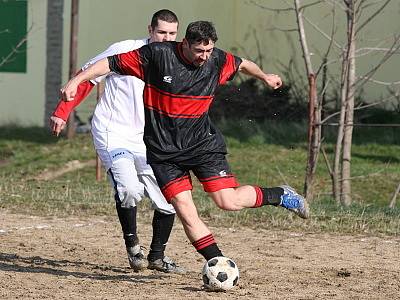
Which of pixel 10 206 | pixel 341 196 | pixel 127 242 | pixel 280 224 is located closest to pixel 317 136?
pixel 341 196

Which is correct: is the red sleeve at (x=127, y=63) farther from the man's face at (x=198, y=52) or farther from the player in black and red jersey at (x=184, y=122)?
the man's face at (x=198, y=52)

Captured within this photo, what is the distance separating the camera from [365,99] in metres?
21.2

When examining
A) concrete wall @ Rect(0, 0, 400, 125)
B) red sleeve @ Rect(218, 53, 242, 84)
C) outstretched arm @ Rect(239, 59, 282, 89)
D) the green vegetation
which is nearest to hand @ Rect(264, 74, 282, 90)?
outstretched arm @ Rect(239, 59, 282, 89)

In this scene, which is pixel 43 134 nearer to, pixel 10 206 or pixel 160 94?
pixel 10 206

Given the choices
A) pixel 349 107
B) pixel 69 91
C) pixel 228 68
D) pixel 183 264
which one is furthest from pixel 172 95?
pixel 349 107

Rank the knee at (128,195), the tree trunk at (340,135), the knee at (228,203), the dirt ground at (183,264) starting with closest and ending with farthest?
the dirt ground at (183,264)
the knee at (228,203)
the knee at (128,195)
the tree trunk at (340,135)

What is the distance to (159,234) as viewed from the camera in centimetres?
894

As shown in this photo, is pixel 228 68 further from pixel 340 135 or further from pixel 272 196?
pixel 340 135

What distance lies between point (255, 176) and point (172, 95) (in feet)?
33.3

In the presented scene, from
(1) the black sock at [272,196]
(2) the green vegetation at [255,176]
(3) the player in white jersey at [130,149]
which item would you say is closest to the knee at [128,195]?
(3) the player in white jersey at [130,149]

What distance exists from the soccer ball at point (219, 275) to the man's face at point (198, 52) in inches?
52.2

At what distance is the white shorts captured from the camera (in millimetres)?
8617

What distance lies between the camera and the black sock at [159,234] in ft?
29.1

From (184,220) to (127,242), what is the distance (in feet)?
3.13
